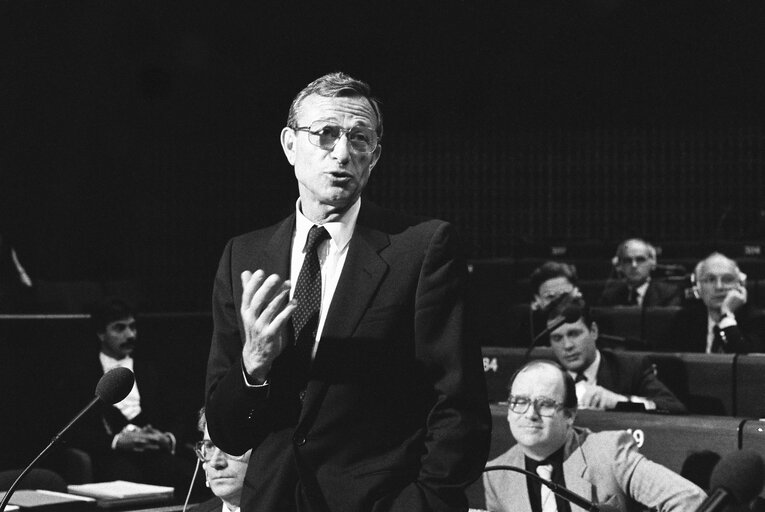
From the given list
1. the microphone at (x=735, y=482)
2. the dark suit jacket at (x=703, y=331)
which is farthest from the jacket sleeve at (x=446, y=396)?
the dark suit jacket at (x=703, y=331)

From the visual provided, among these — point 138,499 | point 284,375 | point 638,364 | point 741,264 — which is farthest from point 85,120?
point 284,375

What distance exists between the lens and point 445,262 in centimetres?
181

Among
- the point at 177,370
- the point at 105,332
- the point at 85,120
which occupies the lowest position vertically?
the point at 177,370

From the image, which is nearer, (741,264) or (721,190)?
(741,264)

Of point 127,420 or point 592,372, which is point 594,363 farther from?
point 127,420

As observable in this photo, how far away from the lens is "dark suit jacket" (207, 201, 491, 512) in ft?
5.57

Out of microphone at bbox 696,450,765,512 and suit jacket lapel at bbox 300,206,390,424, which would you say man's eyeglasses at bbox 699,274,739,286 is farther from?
microphone at bbox 696,450,765,512

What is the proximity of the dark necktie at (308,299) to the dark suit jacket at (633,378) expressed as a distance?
312cm

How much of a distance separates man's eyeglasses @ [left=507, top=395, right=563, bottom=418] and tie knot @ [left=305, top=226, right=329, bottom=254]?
1.87 meters

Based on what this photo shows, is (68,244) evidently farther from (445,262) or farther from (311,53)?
(445,262)

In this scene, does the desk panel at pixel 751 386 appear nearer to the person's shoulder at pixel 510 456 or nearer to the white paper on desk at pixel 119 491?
the person's shoulder at pixel 510 456

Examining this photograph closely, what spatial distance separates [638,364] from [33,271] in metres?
6.28

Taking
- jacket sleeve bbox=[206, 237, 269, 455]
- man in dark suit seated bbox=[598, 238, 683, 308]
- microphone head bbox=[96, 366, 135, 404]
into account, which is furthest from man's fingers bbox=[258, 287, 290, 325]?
man in dark suit seated bbox=[598, 238, 683, 308]

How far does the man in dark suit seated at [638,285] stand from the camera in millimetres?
7629
